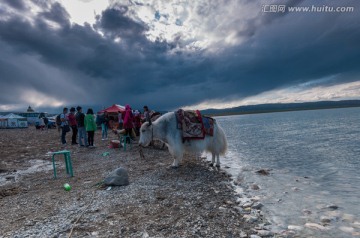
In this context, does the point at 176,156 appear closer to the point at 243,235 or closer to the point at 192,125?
the point at 192,125

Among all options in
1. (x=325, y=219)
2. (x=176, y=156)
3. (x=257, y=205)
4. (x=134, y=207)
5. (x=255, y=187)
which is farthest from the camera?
(x=176, y=156)

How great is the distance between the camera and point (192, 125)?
792cm

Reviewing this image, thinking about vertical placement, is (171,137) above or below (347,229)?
above

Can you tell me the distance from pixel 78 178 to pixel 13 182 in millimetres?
1994

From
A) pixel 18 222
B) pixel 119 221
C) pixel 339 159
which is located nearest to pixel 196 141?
pixel 119 221

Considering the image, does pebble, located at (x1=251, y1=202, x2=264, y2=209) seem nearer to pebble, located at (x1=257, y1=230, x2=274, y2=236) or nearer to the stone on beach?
pebble, located at (x1=257, y1=230, x2=274, y2=236)

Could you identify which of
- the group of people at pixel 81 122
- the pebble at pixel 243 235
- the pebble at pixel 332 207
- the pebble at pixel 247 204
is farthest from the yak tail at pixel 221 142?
the group of people at pixel 81 122

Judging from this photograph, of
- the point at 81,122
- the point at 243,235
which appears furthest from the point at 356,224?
the point at 81,122

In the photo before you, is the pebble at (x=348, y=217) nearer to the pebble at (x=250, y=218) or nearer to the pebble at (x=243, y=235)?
the pebble at (x=250, y=218)

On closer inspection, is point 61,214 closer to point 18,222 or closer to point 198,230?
point 18,222

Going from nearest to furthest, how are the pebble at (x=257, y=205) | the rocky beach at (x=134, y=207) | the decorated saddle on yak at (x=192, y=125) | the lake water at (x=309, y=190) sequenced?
1. the rocky beach at (x=134, y=207)
2. the lake water at (x=309, y=190)
3. the pebble at (x=257, y=205)
4. the decorated saddle on yak at (x=192, y=125)

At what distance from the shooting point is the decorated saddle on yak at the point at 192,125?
25.8ft

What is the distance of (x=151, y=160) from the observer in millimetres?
9641

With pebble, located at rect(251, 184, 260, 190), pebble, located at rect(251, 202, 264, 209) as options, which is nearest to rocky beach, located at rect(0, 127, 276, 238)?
pebble, located at rect(251, 202, 264, 209)
